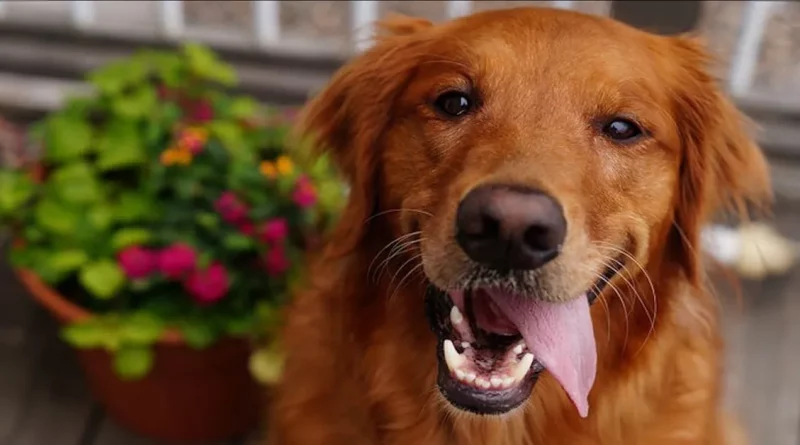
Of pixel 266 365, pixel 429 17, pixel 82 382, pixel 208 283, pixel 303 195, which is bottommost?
pixel 82 382

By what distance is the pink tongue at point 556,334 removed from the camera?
4.69 ft

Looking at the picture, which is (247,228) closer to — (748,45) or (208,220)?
(208,220)

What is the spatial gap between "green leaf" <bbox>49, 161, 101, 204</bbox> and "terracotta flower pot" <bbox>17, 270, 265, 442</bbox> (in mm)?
191

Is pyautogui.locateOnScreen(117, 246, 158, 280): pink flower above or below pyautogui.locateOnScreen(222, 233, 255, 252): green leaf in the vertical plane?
below

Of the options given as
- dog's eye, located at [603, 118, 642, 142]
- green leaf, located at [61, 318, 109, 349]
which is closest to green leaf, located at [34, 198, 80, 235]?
green leaf, located at [61, 318, 109, 349]

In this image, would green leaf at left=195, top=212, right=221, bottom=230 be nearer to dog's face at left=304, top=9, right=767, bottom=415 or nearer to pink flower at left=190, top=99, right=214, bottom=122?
pink flower at left=190, top=99, right=214, bottom=122

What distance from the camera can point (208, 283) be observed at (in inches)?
78.4

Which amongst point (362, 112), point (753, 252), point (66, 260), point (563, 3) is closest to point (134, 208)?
point (66, 260)

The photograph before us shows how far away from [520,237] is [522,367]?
10.5 inches

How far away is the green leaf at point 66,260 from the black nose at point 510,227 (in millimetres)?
1016

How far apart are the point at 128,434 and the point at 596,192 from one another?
1376mm

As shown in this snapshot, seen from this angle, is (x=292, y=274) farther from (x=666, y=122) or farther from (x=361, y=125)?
(x=666, y=122)

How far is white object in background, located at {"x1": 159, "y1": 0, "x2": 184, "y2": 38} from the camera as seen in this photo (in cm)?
265

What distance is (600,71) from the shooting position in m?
1.45
